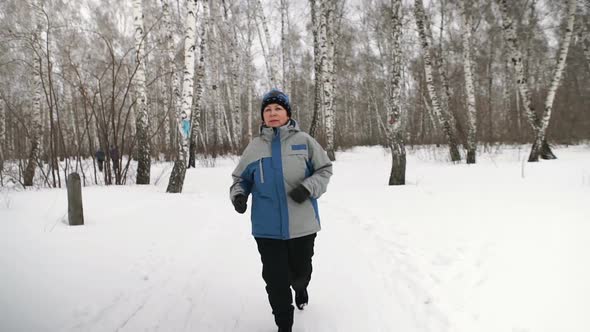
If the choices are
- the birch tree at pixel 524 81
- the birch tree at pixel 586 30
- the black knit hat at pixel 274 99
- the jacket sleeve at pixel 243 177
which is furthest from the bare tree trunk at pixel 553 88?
the jacket sleeve at pixel 243 177

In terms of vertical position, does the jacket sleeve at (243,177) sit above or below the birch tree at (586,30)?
below

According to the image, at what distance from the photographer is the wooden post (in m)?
4.06

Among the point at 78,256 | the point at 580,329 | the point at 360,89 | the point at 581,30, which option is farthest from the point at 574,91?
the point at 78,256

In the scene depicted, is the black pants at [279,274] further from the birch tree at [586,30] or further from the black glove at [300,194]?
the birch tree at [586,30]

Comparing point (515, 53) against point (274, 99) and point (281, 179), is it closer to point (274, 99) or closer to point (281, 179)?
point (274, 99)

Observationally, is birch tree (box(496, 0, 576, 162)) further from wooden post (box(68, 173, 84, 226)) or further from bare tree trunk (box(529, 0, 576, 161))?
wooden post (box(68, 173, 84, 226))

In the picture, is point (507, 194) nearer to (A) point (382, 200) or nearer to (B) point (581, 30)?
(A) point (382, 200)

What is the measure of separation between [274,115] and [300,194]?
1.84ft

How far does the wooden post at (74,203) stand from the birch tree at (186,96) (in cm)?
317

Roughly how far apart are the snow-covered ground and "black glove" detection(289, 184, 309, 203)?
37.3 inches

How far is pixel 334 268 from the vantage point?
10.7 feet

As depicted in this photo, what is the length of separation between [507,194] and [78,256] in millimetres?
5988

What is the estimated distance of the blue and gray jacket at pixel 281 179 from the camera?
2068 millimetres

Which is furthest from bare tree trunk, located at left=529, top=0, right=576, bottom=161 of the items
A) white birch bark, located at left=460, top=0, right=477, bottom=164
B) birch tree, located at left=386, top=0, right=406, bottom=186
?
birch tree, located at left=386, top=0, right=406, bottom=186
